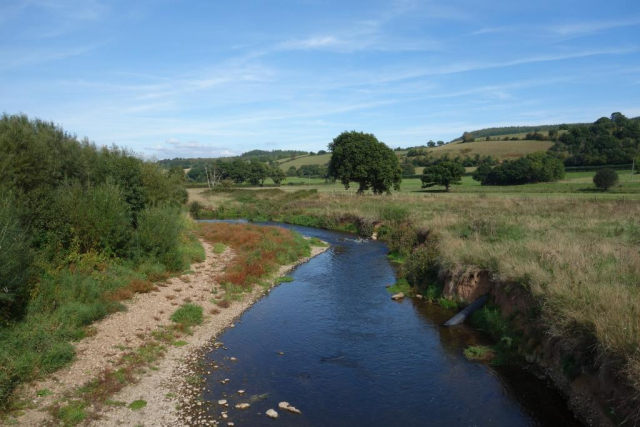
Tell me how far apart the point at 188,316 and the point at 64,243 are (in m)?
7.85

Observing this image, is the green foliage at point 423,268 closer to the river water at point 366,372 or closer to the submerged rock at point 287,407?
the river water at point 366,372

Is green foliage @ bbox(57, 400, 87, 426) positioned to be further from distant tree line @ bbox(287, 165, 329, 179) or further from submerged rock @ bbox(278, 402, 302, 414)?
distant tree line @ bbox(287, 165, 329, 179)

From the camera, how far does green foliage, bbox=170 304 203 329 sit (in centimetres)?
1920

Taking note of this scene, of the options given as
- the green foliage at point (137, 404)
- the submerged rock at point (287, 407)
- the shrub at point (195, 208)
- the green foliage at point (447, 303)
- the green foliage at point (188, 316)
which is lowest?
the green foliage at point (447, 303)

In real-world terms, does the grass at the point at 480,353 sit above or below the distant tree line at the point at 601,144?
below

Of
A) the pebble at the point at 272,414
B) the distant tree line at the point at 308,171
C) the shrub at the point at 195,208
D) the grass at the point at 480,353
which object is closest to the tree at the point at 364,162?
the shrub at the point at 195,208

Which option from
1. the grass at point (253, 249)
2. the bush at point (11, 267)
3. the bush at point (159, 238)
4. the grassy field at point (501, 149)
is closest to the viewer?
the bush at point (11, 267)

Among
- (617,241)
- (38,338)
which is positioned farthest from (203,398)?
(617,241)

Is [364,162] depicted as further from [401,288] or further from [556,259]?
[556,259]

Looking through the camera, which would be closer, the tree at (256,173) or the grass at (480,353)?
the grass at (480,353)

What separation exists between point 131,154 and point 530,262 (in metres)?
30.7

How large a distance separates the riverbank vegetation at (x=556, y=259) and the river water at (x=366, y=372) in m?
2.24

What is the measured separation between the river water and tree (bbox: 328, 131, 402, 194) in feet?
152

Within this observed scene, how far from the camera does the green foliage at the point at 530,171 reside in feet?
282
